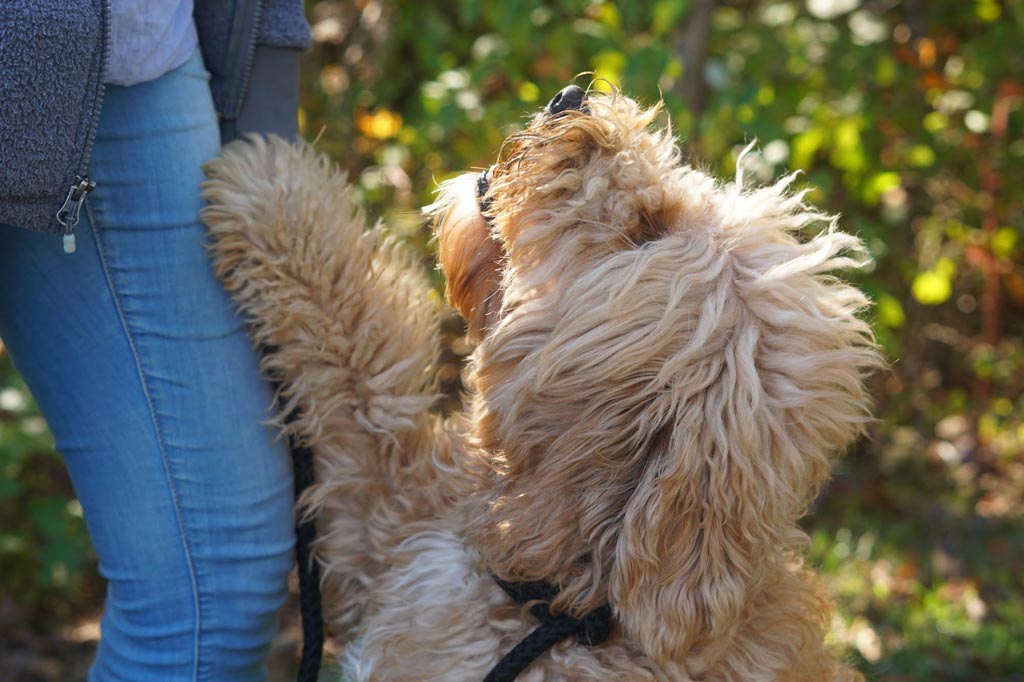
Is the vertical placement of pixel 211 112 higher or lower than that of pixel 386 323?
higher

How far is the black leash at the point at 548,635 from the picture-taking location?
5.73ft

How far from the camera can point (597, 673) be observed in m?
1.74

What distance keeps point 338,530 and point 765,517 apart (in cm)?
Answer: 87

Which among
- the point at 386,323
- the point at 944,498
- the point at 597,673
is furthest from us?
the point at 944,498

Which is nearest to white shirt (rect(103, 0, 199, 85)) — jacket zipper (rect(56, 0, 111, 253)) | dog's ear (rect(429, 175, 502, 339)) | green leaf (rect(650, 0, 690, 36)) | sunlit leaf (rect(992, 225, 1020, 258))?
jacket zipper (rect(56, 0, 111, 253))

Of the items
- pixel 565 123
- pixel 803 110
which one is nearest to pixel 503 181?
pixel 565 123

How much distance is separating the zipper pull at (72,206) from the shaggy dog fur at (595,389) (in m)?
0.28

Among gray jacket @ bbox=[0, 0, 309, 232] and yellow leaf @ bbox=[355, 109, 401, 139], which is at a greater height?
gray jacket @ bbox=[0, 0, 309, 232]

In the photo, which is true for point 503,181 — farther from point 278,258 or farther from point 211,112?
point 211,112

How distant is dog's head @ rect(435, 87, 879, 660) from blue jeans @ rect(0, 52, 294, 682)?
0.53 m

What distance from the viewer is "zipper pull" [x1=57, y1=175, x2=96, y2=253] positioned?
1642 millimetres

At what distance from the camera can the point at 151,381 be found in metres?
1.86

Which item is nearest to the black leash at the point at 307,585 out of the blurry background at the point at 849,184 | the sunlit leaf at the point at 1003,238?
the blurry background at the point at 849,184

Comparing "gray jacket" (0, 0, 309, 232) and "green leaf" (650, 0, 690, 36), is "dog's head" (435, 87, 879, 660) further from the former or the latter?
"green leaf" (650, 0, 690, 36)
